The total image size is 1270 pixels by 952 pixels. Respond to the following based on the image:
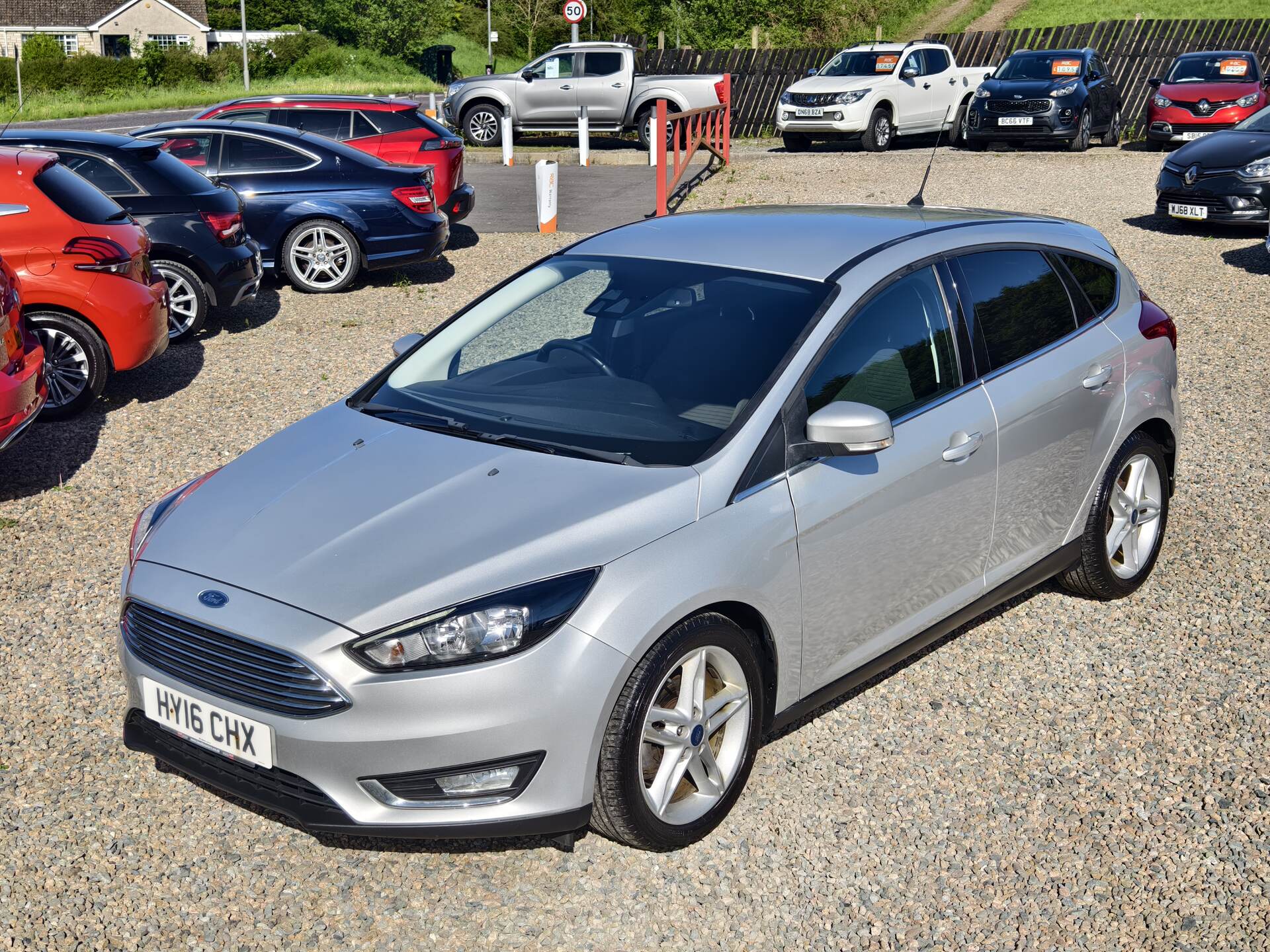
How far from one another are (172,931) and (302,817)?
49 centimetres

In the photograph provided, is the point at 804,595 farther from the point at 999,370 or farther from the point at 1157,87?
the point at 1157,87

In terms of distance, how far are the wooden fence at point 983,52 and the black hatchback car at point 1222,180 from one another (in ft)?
48.6

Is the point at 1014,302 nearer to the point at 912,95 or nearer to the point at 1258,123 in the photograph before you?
the point at 1258,123

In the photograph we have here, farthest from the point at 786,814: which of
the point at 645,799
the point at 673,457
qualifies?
the point at 673,457

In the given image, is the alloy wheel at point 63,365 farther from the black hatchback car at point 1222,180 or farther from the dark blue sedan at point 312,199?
the black hatchback car at point 1222,180

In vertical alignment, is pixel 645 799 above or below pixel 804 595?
below

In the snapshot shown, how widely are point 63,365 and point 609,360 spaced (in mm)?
5200

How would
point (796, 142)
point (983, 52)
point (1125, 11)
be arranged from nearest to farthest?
1. point (796, 142)
2. point (983, 52)
3. point (1125, 11)

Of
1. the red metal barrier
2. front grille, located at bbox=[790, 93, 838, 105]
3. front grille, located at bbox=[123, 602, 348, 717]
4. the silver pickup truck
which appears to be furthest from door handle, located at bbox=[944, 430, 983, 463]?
the silver pickup truck

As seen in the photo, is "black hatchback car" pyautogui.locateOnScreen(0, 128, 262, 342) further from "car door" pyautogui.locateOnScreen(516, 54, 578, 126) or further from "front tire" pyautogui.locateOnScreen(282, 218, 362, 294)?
"car door" pyautogui.locateOnScreen(516, 54, 578, 126)

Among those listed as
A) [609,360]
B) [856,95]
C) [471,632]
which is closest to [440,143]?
[856,95]

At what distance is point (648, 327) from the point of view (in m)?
4.39

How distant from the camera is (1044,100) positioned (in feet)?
73.2

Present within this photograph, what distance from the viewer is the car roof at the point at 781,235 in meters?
4.40
